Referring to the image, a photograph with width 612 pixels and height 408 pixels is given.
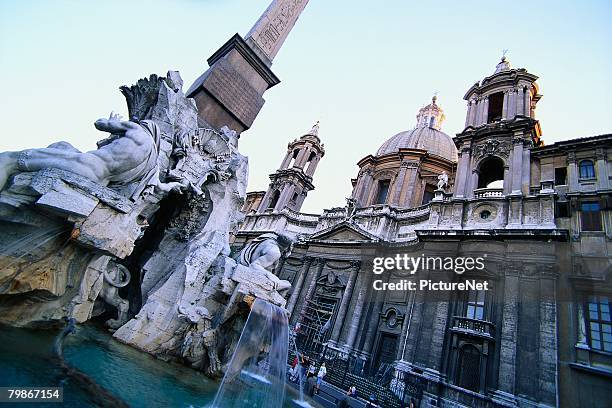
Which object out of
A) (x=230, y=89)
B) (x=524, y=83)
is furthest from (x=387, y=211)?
(x=230, y=89)

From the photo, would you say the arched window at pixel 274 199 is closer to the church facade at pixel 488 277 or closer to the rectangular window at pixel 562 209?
the church facade at pixel 488 277

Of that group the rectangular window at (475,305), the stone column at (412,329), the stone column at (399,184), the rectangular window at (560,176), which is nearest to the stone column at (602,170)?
the rectangular window at (560,176)

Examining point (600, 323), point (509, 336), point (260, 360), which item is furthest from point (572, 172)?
point (260, 360)

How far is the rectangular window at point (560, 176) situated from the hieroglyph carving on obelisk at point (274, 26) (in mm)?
15914

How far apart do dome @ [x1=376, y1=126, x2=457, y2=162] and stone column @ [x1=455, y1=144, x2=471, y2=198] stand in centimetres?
954

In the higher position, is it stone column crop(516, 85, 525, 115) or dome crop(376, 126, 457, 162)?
dome crop(376, 126, 457, 162)

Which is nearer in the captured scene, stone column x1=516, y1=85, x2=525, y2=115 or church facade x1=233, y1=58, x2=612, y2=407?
church facade x1=233, y1=58, x2=612, y2=407

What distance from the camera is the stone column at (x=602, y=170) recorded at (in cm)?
1446

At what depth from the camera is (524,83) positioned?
66.4 ft

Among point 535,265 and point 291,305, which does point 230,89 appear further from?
point 291,305

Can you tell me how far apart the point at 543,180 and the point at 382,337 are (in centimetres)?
1255

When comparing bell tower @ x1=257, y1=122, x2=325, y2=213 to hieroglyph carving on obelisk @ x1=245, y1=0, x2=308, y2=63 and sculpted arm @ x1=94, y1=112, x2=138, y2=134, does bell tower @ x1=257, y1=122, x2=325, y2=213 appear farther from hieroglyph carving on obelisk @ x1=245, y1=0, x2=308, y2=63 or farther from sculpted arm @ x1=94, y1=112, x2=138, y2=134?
sculpted arm @ x1=94, y1=112, x2=138, y2=134

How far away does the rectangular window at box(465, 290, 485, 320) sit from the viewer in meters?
14.4

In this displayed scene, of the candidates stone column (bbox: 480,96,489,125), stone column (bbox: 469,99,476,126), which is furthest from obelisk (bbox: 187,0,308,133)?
stone column (bbox: 469,99,476,126)
